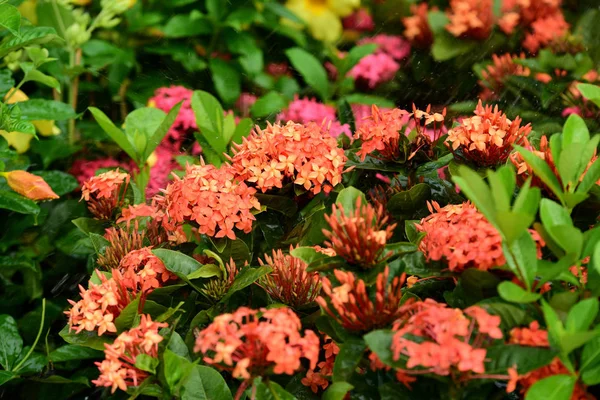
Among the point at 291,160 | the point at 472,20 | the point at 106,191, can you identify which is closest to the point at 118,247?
the point at 106,191

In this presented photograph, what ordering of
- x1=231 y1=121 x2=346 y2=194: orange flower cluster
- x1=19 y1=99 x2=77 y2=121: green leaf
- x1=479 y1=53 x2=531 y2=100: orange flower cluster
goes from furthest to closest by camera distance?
x1=479 y1=53 x2=531 y2=100: orange flower cluster
x1=19 y1=99 x2=77 y2=121: green leaf
x1=231 y1=121 x2=346 y2=194: orange flower cluster

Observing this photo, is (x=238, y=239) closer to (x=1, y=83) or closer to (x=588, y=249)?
(x=588, y=249)

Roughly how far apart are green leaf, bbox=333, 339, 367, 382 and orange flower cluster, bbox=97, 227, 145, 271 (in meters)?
0.47

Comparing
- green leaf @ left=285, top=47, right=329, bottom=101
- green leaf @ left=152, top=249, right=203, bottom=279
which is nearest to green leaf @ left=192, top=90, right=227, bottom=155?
green leaf @ left=152, top=249, right=203, bottom=279

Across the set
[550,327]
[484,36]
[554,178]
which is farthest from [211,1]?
[550,327]

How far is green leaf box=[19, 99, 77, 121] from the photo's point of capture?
172 centimetres

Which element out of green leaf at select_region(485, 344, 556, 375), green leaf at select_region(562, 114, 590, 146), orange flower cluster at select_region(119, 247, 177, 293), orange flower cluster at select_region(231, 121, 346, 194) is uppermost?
green leaf at select_region(562, 114, 590, 146)

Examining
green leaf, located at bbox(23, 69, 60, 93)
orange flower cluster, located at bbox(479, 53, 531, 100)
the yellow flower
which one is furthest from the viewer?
the yellow flower

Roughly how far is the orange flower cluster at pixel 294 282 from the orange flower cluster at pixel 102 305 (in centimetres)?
22

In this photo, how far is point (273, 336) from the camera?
0.93 m

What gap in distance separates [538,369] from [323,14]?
7.06 ft

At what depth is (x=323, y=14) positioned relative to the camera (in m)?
2.89

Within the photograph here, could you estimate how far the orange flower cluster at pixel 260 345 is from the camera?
3.02ft

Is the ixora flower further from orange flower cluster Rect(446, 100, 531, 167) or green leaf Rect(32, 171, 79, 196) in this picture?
orange flower cluster Rect(446, 100, 531, 167)
